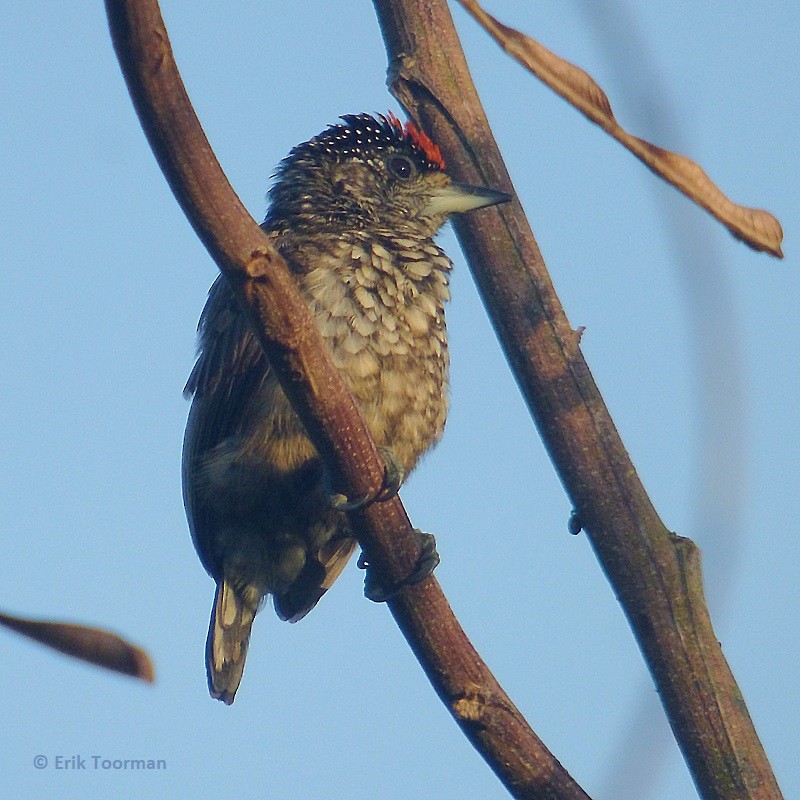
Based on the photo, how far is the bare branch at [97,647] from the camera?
1097 mm

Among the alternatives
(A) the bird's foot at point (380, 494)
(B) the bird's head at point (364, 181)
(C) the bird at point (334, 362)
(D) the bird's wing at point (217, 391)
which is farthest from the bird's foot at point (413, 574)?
(B) the bird's head at point (364, 181)

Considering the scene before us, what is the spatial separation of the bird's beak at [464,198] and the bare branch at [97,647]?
2.60 meters

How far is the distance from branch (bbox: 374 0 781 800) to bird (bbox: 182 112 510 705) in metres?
0.20

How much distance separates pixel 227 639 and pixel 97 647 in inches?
114

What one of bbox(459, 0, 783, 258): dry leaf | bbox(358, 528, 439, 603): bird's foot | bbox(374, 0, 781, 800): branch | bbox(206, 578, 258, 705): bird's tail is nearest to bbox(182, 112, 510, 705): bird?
bbox(206, 578, 258, 705): bird's tail

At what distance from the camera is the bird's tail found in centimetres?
393

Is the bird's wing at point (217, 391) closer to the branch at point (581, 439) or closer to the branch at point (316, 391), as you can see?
the branch at point (581, 439)

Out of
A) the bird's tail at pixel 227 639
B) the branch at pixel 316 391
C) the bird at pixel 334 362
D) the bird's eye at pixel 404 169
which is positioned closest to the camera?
the branch at pixel 316 391

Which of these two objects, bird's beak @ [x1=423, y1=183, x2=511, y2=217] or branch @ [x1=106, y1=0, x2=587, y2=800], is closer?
branch @ [x1=106, y1=0, x2=587, y2=800]

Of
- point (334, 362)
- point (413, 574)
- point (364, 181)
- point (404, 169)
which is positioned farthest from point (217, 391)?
point (413, 574)

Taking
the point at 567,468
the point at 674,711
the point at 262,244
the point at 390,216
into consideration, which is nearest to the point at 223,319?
the point at 390,216

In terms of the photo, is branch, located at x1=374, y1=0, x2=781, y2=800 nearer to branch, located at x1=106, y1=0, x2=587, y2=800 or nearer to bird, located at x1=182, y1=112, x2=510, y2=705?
bird, located at x1=182, y1=112, x2=510, y2=705

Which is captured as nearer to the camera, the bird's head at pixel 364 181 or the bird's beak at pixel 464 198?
the bird's beak at pixel 464 198

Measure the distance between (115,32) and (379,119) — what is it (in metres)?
2.62
